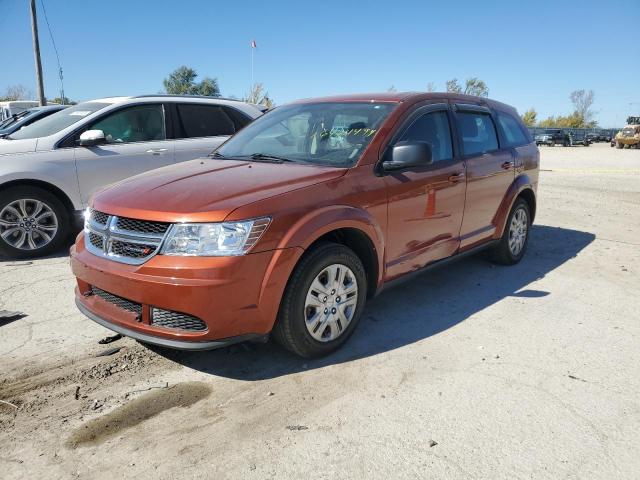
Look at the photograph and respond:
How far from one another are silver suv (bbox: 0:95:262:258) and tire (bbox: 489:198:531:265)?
12.6ft

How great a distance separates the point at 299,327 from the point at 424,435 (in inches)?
38.3

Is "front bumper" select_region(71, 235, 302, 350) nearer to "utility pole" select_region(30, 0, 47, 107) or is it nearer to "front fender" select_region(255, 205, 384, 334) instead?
"front fender" select_region(255, 205, 384, 334)

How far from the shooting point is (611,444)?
2.55m

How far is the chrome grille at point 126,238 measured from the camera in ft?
9.55

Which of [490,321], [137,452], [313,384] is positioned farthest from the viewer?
[490,321]

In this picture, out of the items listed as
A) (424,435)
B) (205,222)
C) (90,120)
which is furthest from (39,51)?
(424,435)

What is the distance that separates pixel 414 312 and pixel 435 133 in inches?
59.9

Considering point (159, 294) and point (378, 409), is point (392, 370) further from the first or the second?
point (159, 294)

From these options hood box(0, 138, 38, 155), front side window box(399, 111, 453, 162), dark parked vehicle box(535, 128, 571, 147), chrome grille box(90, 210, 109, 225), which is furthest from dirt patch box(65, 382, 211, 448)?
dark parked vehicle box(535, 128, 571, 147)

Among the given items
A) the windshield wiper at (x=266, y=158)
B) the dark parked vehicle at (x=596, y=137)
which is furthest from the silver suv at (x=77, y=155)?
the dark parked vehicle at (x=596, y=137)

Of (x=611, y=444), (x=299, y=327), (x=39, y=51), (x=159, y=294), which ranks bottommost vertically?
(x=611, y=444)

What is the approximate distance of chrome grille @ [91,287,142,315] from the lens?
10.0 ft

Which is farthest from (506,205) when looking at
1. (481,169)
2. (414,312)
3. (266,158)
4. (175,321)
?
(175,321)

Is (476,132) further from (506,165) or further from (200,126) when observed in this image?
(200,126)
